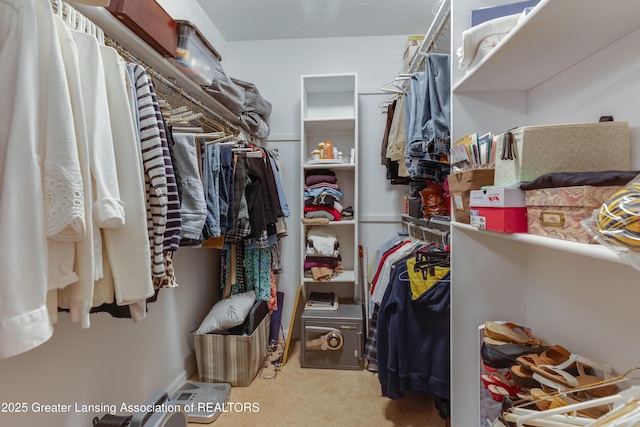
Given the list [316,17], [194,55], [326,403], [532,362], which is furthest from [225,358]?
[316,17]

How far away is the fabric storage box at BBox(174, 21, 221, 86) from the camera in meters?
1.38

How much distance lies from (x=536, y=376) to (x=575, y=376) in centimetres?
11

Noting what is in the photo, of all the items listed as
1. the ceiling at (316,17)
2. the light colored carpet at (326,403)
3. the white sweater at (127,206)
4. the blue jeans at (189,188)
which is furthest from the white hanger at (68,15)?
the light colored carpet at (326,403)

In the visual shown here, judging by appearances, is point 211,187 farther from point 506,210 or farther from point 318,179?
point 506,210

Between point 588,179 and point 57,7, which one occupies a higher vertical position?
point 57,7

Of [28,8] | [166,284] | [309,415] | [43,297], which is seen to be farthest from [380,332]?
[28,8]

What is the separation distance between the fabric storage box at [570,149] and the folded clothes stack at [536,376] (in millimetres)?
492

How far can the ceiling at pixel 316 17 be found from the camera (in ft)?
6.73

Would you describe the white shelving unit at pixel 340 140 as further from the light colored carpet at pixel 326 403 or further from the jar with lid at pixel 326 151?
the light colored carpet at pixel 326 403

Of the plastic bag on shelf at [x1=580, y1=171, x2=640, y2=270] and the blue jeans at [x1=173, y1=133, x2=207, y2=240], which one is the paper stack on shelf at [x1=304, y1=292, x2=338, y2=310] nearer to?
the blue jeans at [x1=173, y1=133, x2=207, y2=240]

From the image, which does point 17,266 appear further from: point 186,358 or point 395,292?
point 186,358

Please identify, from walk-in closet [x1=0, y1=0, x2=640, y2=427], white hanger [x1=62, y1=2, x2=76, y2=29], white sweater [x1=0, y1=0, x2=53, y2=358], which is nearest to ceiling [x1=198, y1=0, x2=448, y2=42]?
walk-in closet [x1=0, y1=0, x2=640, y2=427]

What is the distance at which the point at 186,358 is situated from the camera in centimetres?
193

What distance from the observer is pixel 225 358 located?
1841 millimetres
